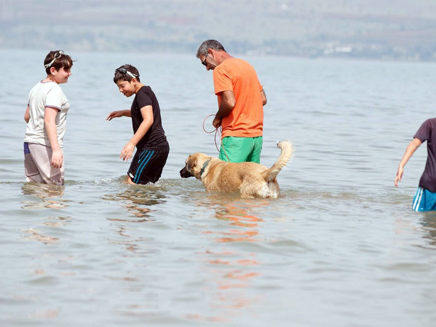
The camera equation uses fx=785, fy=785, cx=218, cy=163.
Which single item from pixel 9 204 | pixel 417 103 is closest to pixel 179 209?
pixel 9 204

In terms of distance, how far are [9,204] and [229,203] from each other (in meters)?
2.79

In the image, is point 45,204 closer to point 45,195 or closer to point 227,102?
point 45,195

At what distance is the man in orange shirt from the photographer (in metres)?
9.88

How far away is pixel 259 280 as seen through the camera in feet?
22.6

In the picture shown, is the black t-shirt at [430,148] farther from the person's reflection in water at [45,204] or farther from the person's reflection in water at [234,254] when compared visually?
the person's reflection in water at [45,204]

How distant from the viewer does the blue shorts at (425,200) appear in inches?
366

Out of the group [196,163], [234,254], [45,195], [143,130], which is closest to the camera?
[234,254]

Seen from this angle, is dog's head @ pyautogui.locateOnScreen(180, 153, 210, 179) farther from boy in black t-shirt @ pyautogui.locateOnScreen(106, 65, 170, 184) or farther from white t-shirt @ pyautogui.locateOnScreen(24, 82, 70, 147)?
white t-shirt @ pyautogui.locateOnScreen(24, 82, 70, 147)

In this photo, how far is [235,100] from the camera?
10.0 m

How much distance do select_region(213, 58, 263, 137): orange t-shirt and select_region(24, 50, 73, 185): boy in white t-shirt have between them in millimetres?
1894

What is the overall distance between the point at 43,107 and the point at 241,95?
8.13ft

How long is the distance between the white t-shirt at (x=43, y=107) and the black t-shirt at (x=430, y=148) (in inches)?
165

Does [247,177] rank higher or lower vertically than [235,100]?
lower

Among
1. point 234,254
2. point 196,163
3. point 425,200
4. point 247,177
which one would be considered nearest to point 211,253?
point 234,254
